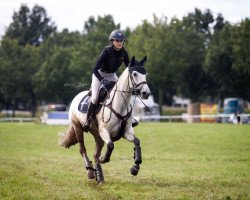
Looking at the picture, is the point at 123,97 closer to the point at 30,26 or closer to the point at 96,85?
the point at 96,85

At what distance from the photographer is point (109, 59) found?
13.4 metres

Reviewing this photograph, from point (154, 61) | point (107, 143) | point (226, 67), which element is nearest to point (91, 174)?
point (107, 143)

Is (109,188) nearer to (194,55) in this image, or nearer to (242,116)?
(242,116)

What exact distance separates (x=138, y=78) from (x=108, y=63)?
1.46 metres

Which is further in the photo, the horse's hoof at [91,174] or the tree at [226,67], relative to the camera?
the tree at [226,67]

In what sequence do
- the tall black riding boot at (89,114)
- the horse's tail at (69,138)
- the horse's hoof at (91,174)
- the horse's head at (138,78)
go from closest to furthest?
the horse's head at (138,78) < the tall black riding boot at (89,114) < the horse's hoof at (91,174) < the horse's tail at (69,138)

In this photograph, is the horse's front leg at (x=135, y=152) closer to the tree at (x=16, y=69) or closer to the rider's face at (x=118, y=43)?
the rider's face at (x=118, y=43)

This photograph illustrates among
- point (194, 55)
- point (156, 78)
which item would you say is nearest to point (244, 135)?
point (156, 78)

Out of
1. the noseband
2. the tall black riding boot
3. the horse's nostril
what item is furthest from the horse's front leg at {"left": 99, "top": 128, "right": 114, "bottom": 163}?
the horse's nostril

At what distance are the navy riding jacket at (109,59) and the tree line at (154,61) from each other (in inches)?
2067

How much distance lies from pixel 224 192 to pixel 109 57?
4688 mm

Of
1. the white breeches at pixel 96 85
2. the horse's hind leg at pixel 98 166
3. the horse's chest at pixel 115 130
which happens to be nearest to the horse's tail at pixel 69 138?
the horse's hind leg at pixel 98 166

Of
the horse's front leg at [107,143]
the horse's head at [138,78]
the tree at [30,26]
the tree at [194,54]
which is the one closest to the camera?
the horse's head at [138,78]

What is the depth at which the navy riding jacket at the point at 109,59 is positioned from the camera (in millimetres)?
13250
